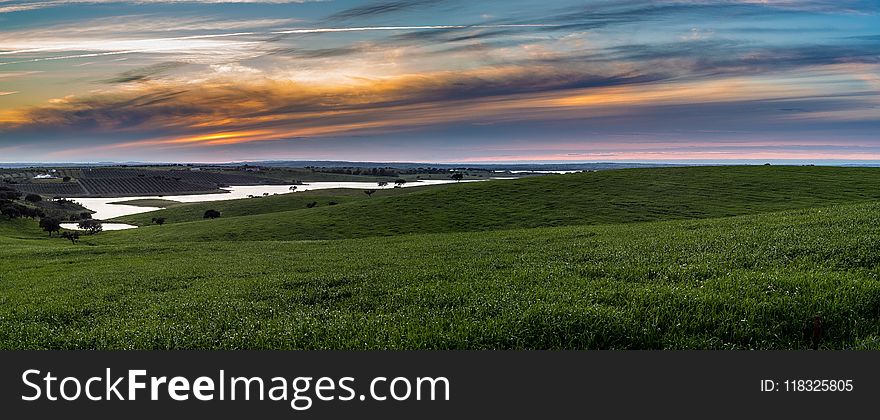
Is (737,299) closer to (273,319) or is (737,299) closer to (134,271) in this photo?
(273,319)

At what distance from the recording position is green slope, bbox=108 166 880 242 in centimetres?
7681

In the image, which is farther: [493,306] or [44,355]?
[493,306]

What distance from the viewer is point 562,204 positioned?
86812mm

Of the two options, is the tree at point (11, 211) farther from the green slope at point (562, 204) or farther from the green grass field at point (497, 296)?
the green grass field at point (497, 296)

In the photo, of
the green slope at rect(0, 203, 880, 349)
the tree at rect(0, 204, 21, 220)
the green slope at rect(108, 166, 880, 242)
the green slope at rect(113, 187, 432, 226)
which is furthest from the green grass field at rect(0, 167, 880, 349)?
the green slope at rect(113, 187, 432, 226)

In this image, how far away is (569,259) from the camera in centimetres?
2206

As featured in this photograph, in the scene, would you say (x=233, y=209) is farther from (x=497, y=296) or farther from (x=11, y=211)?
(x=497, y=296)

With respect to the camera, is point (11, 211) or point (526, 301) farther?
point (11, 211)

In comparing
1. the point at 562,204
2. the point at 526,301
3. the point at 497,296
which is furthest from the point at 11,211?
the point at 526,301

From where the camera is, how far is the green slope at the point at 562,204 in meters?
76.8

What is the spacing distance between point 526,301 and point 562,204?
2953 inches

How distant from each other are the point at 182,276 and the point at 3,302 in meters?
7.23

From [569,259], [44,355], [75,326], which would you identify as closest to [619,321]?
[569,259]

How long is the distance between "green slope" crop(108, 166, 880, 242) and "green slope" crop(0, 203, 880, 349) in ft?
166
